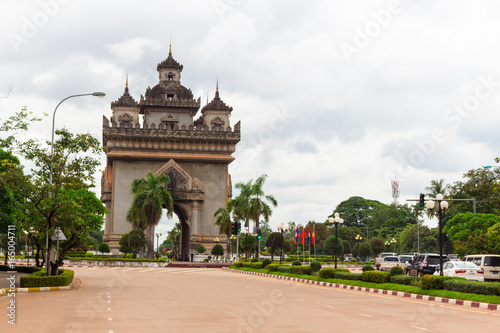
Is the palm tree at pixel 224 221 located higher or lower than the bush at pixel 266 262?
higher

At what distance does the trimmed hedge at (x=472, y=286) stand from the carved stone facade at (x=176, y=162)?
52.6 metres

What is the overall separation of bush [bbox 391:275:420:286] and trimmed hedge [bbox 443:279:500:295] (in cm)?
265

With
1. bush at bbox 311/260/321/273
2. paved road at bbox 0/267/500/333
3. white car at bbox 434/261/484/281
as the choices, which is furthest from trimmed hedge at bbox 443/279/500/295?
bush at bbox 311/260/321/273

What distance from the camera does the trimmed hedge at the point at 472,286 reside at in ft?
66.6

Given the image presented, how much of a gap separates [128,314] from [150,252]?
49929mm

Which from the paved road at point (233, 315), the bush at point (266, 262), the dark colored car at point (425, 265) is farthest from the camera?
the bush at point (266, 262)

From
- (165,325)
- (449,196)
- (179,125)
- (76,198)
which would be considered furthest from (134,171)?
(165,325)

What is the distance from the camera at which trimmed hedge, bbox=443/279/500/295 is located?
20.3 metres

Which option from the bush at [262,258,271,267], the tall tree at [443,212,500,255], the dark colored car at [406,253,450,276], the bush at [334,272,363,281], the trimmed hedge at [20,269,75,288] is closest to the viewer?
the trimmed hedge at [20,269,75,288]

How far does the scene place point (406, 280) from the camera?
86.8 feet

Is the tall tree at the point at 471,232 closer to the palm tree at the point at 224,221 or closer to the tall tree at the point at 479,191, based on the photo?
the tall tree at the point at 479,191

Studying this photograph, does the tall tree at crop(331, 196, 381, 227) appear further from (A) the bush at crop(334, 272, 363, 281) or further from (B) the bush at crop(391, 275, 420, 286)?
(B) the bush at crop(391, 275, 420, 286)

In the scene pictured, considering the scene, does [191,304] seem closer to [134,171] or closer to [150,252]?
[150,252]

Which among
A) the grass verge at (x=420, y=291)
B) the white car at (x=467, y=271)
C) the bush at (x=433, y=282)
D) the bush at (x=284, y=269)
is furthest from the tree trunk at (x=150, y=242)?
the bush at (x=433, y=282)
